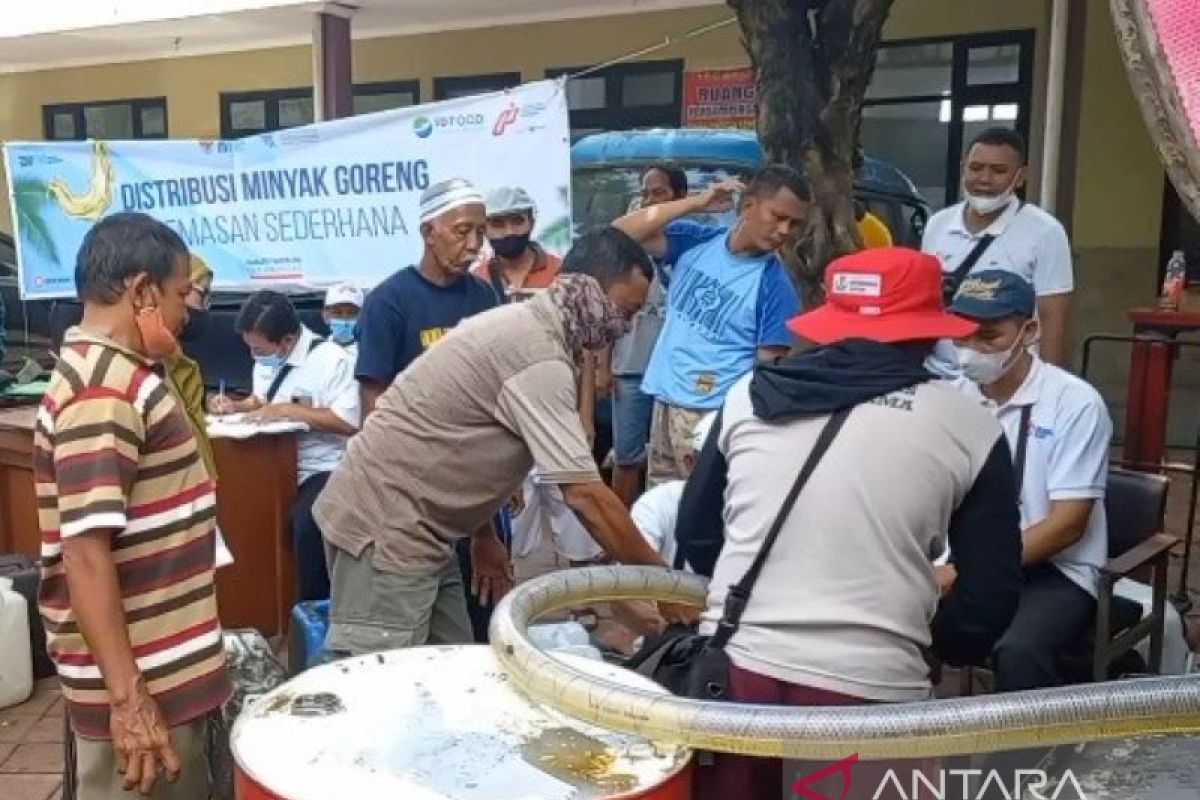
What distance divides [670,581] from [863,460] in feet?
1.63

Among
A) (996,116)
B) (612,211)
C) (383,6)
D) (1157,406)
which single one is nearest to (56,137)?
(383,6)

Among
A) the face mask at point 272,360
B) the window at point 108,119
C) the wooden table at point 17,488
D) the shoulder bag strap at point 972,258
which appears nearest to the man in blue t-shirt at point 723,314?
the shoulder bag strap at point 972,258

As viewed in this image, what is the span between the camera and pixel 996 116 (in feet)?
30.1

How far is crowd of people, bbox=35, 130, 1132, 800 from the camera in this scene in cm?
180

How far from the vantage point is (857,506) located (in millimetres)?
1760

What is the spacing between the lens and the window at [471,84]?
1059cm

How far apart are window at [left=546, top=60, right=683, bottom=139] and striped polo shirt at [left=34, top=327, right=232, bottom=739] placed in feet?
27.0

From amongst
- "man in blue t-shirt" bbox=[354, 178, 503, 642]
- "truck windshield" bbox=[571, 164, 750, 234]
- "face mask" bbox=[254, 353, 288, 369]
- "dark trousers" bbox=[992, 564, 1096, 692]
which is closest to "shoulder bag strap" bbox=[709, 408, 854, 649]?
"dark trousers" bbox=[992, 564, 1096, 692]

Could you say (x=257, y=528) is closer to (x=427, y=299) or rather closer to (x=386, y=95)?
(x=427, y=299)

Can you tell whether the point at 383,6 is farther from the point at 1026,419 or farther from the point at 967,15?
the point at 1026,419

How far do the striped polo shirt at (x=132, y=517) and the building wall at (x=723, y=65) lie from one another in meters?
5.62

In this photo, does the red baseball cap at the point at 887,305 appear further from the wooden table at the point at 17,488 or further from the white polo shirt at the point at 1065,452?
the wooden table at the point at 17,488

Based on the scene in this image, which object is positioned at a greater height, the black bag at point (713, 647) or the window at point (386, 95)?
the window at point (386, 95)

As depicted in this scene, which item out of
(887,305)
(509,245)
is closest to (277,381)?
(509,245)
